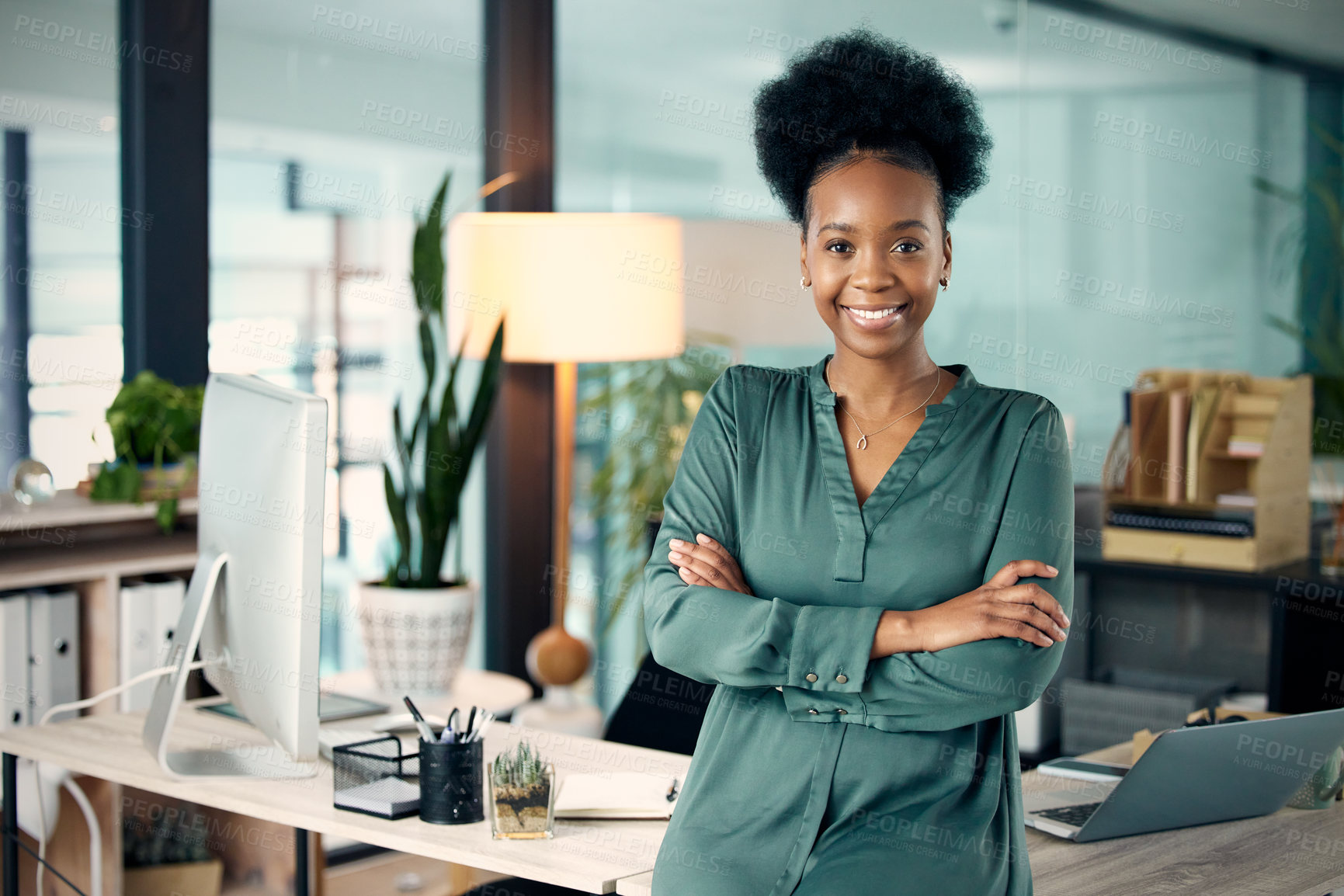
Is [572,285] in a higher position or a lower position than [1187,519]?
higher

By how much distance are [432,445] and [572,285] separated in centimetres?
59

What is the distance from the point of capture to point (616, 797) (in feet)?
6.62

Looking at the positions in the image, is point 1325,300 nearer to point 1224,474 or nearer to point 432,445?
point 1224,474

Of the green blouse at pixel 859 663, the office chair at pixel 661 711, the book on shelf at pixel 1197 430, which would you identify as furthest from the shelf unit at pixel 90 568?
the book on shelf at pixel 1197 430

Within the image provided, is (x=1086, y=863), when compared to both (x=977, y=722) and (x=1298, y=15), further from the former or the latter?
(x=1298, y=15)

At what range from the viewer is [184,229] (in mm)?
3479

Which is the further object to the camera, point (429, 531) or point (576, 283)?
point (576, 283)

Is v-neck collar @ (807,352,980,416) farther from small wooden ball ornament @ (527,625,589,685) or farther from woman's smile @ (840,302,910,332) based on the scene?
small wooden ball ornament @ (527,625,589,685)

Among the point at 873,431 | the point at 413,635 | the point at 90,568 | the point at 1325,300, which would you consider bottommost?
the point at 413,635

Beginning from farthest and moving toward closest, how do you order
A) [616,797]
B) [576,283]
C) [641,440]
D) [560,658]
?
[641,440] → [560,658] → [576,283] → [616,797]

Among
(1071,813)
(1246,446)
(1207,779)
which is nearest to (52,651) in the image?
(1071,813)

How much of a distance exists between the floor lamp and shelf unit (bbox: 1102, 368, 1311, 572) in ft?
4.25

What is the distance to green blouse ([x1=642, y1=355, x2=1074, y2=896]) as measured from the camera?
5.02 feet

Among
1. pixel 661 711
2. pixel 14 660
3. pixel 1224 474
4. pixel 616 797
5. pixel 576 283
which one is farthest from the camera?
pixel 576 283
